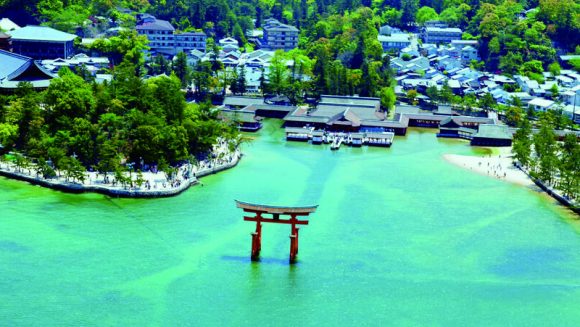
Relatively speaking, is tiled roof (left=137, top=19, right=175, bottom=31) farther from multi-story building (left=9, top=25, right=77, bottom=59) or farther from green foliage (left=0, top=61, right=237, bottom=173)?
green foliage (left=0, top=61, right=237, bottom=173)

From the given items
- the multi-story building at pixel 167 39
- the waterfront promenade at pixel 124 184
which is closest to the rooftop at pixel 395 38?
the multi-story building at pixel 167 39

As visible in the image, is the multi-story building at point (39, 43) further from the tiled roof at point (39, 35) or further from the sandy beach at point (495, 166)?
the sandy beach at point (495, 166)

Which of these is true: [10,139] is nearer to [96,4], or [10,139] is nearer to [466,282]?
[466,282]

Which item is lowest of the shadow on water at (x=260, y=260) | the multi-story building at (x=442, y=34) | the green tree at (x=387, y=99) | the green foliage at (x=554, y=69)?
the shadow on water at (x=260, y=260)

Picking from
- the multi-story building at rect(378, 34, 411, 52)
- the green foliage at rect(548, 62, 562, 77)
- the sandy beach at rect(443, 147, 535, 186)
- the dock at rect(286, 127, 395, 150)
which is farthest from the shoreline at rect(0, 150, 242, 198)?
the multi-story building at rect(378, 34, 411, 52)

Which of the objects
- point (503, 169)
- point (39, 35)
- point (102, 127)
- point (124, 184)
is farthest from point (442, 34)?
point (124, 184)

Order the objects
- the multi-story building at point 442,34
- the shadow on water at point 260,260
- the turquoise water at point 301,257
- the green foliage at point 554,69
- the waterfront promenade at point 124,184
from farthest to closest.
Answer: the multi-story building at point 442,34 < the green foliage at point 554,69 < the waterfront promenade at point 124,184 < the shadow on water at point 260,260 < the turquoise water at point 301,257

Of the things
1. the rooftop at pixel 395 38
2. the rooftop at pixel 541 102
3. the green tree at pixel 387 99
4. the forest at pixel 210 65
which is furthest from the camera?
the rooftop at pixel 395 38
